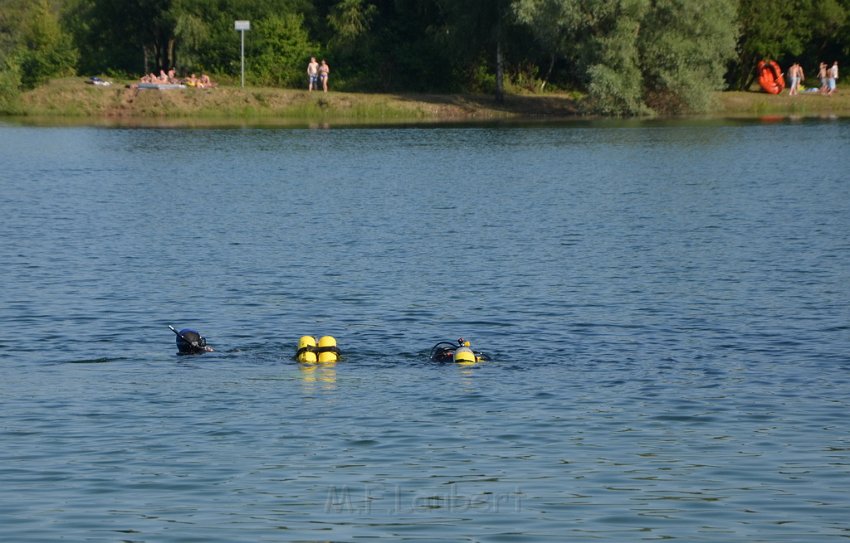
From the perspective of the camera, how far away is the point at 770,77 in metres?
87.4

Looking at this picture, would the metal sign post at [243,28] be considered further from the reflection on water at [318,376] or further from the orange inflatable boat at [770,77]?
the reflection on water at [318,376]

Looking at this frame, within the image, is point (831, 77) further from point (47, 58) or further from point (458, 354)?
point (458, 354)

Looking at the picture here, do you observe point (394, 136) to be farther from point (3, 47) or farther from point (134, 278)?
point (3, 47)

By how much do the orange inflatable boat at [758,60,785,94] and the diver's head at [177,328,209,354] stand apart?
71367 millimetres

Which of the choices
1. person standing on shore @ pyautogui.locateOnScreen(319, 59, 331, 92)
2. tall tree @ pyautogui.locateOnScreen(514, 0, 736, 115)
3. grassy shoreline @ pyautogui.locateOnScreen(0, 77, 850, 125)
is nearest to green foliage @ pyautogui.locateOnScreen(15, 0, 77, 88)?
grassy shoreline @ pyautogui.locateOnScreen(0, 77, 850, 125)

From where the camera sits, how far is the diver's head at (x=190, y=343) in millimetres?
21344

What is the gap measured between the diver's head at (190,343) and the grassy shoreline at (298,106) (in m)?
59.8

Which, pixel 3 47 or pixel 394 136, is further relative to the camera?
pixel 3 47

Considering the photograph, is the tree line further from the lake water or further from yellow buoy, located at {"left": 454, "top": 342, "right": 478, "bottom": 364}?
yellow buoy, located at {"left": 454, "top": 342, "right": 478, "bottom": 364}

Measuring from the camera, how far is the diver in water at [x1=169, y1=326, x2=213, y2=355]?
21.3 meters

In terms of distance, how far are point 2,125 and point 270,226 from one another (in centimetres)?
4610

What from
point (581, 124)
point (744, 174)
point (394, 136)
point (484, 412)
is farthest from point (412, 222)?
point (581, 124)

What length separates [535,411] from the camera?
1789cm

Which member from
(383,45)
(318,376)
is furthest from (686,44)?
(318,376)
